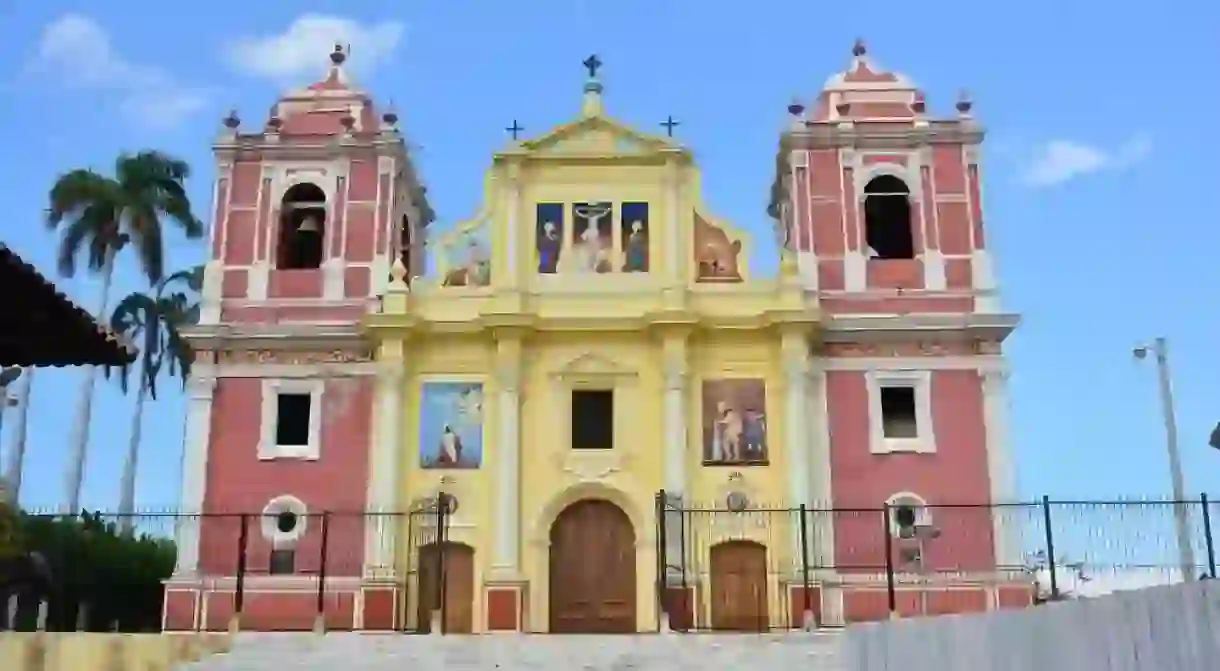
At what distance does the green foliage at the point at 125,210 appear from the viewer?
1340 inches

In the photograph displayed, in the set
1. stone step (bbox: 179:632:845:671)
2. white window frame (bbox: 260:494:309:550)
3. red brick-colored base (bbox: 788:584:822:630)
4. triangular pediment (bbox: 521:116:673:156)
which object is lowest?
stone step (bbox: 179:632:845:671)

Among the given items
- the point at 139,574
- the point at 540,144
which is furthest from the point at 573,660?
the point at 139,574

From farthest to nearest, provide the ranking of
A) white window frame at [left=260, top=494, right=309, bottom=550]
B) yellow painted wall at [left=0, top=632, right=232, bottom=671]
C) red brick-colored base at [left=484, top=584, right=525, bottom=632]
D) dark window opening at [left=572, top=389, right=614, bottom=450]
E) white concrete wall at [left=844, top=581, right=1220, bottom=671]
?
dark window opening at [left=572, top=389, right=614, bottom=450] < white window frame at [left=260, top=494, right=309, bottom=550] < red brick-colored base at [left=484, top=584, right=525, bottom=632] < yellow painted wall at [left=0, top=632, right=232, bottom=671] < white concrete wall at [left=844, top=581, right=1220, bottom=671]

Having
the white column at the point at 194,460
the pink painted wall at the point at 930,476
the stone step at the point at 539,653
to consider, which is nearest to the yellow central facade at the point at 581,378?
the pink painted wall at the point at 930,476

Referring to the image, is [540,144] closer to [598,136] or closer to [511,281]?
[598,136]

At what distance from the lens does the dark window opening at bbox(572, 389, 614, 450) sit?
78.5 ft

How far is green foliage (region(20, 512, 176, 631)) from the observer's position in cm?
2558

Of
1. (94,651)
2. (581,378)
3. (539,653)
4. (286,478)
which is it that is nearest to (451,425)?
(581,378)

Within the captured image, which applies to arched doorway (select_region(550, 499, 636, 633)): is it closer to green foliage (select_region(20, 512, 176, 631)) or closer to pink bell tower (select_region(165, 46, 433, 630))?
pink bell tower (select_region(165, 46, 433, 630))

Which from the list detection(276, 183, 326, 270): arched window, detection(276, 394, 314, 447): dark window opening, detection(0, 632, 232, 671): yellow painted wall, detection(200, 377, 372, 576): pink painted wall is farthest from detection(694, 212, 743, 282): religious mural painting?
detection(0, 632, 232, 671): yellow painted wall

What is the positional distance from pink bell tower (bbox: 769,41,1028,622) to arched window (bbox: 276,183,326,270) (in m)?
8.57

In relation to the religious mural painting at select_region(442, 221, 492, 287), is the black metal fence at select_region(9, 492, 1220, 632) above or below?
below

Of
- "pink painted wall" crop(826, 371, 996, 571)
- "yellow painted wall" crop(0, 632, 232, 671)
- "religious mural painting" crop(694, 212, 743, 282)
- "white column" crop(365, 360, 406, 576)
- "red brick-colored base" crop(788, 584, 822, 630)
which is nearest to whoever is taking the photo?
"yellow painted wall" crop(0, 632, 232, 671)

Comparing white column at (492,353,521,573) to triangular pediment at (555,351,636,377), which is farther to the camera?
triangular pediment at (555,351,636,377)
